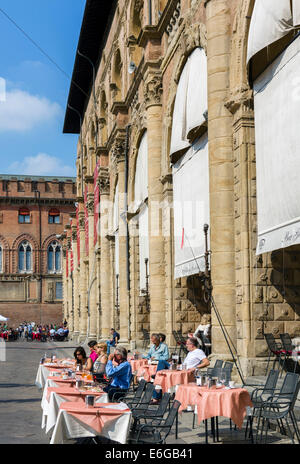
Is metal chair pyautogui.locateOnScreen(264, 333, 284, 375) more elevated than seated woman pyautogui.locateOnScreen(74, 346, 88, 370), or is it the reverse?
metal chair pyautogui.locateOnScreen(264, 333, 284, 375)

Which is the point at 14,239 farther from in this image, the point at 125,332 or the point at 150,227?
Result: the point at 150,227

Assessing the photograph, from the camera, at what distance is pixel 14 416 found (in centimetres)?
1398

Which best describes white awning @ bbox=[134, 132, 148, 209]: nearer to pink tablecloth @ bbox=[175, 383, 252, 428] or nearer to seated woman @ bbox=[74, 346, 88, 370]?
seated woman @ bbox=[74, 346, 88, 370]

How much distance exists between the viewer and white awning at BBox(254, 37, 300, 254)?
501 inches

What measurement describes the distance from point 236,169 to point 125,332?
16.8 metres

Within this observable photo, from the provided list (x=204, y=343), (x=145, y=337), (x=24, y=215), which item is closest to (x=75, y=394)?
(x=204, y=343)

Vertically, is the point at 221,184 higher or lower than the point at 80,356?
higher

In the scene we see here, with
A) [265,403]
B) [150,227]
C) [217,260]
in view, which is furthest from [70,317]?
[265,403]

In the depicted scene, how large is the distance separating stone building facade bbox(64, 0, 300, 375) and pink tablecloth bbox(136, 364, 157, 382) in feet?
5.66

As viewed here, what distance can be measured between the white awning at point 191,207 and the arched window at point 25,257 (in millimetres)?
56640

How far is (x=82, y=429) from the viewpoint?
8734 mm

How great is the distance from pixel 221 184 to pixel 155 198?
831cm

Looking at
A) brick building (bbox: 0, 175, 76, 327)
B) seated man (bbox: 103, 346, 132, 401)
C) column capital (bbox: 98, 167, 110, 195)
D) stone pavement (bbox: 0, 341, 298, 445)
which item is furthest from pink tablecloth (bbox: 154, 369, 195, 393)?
brick building (bbox: 0, 175, 76, 327)

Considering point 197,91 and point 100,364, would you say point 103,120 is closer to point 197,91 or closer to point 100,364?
point 197,91
